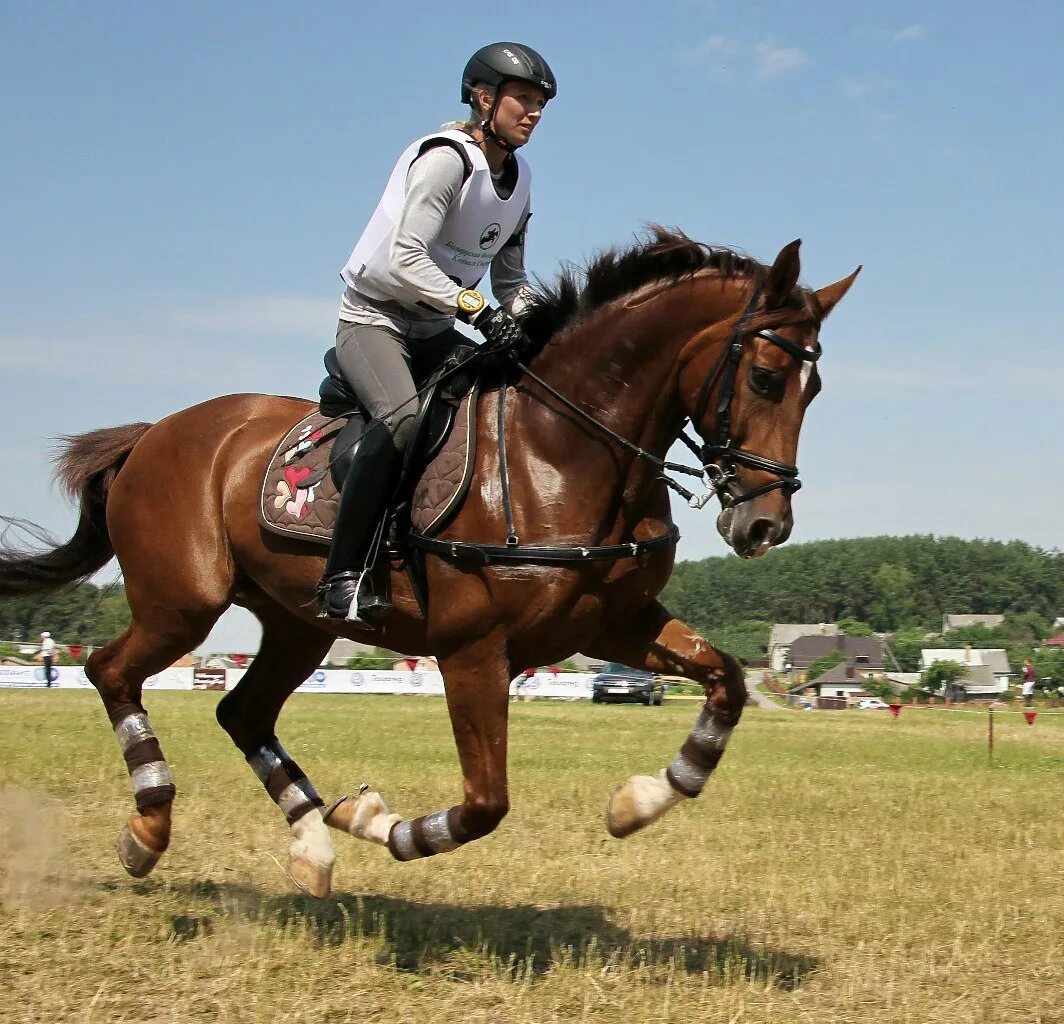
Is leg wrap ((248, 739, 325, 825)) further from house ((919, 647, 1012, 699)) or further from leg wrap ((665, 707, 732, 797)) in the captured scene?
house ((919, 647, 1012, 699))

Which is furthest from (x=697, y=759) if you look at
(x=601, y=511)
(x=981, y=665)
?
(x=981, y=665)

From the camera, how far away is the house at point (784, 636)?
118625 millimetres

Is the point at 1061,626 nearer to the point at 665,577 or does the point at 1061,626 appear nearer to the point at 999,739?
the point at 999,739

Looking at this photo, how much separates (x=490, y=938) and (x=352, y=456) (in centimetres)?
260

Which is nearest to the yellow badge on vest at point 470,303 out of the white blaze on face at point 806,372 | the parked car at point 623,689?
the white blaze on face at point 806,372

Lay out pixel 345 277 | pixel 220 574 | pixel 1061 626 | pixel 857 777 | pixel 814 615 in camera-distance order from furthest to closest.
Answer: pixel 814 615 → pixel 1061 626 → pixel 857 777 → pixel 220 574 → pixel 345 277

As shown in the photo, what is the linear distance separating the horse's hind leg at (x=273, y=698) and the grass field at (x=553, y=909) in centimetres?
73

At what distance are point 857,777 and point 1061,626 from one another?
437 feet

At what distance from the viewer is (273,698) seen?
7.61 m

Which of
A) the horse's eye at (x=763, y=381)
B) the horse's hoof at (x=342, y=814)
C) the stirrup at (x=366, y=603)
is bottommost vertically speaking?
the horse's hoof at (x=342, y=814)

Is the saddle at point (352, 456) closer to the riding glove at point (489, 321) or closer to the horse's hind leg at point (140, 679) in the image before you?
the riding glove at point (489, 321)

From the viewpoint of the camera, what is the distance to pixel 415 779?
1400 cm

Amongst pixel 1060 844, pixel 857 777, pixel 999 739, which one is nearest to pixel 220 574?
pixel 1060 844

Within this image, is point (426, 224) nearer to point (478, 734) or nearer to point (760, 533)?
point (760, 533)
